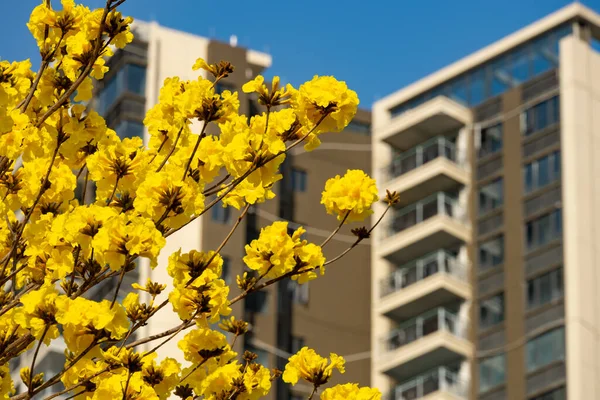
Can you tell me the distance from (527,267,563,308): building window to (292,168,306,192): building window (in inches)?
391

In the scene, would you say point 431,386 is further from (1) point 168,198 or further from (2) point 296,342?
(1) point 168,198

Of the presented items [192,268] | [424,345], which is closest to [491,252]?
[424,345]

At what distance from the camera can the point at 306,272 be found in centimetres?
772

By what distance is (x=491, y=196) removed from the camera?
57594mm

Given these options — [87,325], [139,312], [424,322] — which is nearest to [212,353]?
[139,312]

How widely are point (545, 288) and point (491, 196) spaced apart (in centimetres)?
544

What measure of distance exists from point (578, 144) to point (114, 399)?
160ft

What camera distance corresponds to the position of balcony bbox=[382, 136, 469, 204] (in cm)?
5828

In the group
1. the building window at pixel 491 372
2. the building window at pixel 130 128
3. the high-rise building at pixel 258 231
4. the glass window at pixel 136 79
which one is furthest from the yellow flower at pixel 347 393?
the glass window at pixel 136 79

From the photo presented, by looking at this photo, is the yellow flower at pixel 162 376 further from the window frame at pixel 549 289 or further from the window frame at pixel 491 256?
the window frame at pixel 491 256

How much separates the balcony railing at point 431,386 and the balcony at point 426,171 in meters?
7.51

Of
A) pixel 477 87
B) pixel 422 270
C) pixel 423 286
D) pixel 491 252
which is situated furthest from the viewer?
pixel 477 87

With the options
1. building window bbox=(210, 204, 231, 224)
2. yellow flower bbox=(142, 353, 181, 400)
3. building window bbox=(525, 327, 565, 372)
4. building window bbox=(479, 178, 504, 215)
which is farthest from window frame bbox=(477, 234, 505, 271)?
yellow flower bbox=(142, 353, 181, 400)

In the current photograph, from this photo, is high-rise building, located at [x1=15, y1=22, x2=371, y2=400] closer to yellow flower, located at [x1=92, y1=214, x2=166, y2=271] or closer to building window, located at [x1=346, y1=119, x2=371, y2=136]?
building window, located at [x1=346, y1=119, x2=371, y2=136]
